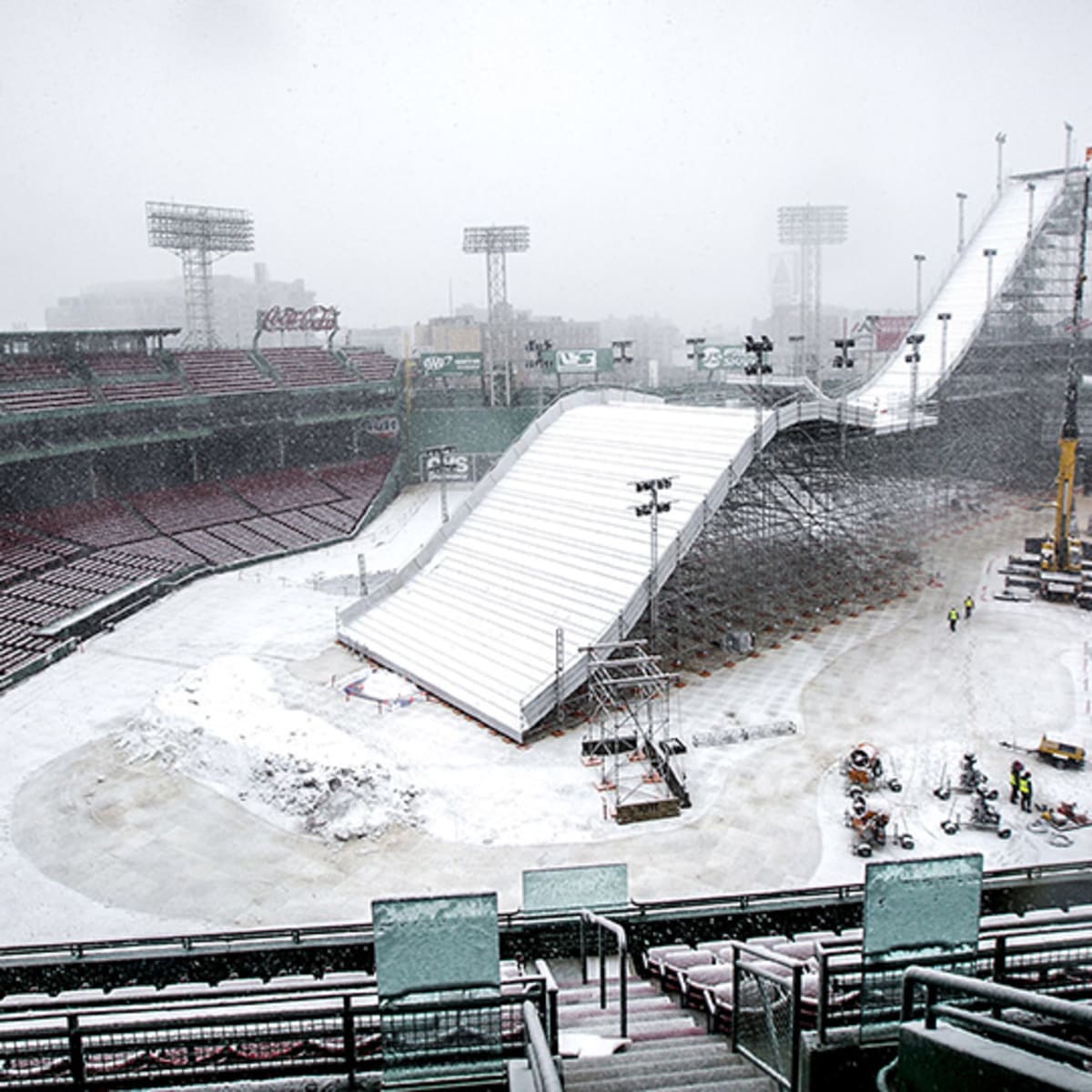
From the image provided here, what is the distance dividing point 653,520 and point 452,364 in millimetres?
30059

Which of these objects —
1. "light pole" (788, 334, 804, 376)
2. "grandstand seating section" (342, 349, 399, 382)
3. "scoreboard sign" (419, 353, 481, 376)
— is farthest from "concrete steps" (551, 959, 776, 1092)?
"grandstand seating section" (342, 349, 399, 382)

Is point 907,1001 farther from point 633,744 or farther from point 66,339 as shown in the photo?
A: point 66,339

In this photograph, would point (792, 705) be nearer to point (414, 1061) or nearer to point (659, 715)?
point (659, 715)

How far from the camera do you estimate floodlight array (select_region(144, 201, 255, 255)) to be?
46.6 m

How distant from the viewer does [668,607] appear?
22750 mm

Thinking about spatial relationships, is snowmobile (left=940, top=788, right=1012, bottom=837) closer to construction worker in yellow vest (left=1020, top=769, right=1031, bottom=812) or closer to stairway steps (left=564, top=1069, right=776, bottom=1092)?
construction worker in yellow vest (left=1020, top=769, right=1031, bottom=812)

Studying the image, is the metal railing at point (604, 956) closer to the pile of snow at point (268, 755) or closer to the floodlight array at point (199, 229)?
the pile of snow at point (268, 755)

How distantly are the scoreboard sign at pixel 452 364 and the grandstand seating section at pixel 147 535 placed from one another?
6063 millimetres

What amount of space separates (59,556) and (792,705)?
76.1 ft

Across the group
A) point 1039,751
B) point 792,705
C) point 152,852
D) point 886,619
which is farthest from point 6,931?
point 886,619

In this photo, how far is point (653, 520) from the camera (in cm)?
2062

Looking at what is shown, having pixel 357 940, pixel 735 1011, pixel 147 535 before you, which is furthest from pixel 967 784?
pixel 147 535

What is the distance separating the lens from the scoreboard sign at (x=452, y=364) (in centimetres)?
4872

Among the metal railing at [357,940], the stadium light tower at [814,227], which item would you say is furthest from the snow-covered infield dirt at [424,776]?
the stadium light tower at [814,227]
